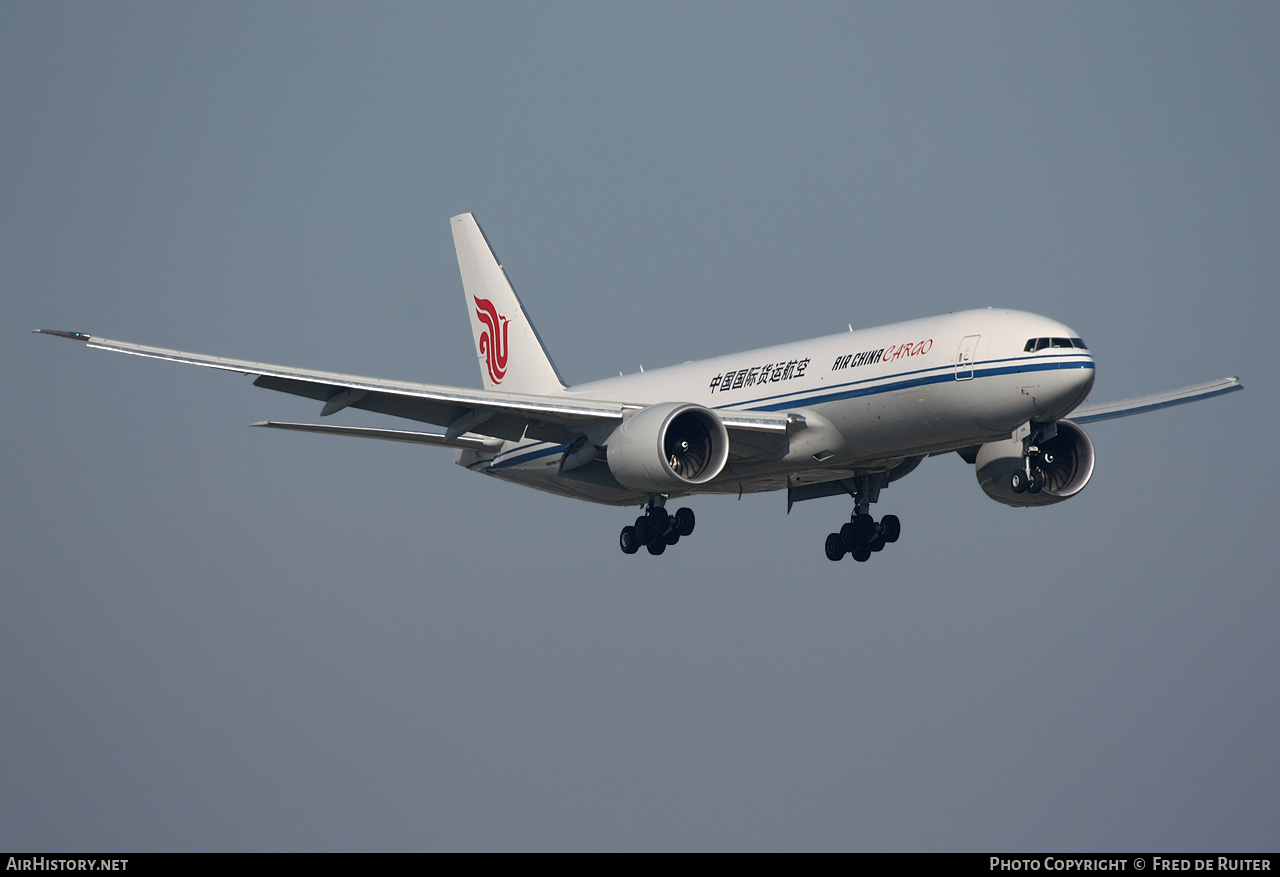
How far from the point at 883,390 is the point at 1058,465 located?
738cm

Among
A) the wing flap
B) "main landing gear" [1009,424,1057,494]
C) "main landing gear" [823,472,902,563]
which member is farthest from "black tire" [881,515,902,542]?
the wing flap

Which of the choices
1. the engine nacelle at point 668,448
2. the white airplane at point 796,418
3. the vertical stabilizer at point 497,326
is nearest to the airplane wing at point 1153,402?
the white airplane at point 796,418

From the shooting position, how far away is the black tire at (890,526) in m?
44.4

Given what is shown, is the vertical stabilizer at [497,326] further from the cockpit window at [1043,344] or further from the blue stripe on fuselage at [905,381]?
the cockpit window at [1043,344]

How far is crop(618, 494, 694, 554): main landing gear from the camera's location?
139ft

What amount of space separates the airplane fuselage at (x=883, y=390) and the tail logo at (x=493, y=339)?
22.4 feet

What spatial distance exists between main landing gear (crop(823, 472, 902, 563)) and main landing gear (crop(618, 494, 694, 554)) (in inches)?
192

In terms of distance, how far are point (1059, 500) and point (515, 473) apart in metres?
15.0

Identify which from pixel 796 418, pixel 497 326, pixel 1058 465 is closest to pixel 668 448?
pixel 796 418

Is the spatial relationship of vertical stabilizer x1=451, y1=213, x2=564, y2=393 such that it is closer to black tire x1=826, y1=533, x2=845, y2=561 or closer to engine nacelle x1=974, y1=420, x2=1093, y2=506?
black tire x1=826, y1=533, x2=845, y2=561

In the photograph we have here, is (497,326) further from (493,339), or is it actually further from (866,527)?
(866,527)

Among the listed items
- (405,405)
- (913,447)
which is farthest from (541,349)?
(913,447)

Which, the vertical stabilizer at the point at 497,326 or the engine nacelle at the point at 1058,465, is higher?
the vertical stabilizer at the point at 497,326

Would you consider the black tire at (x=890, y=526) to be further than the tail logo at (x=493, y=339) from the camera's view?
No
